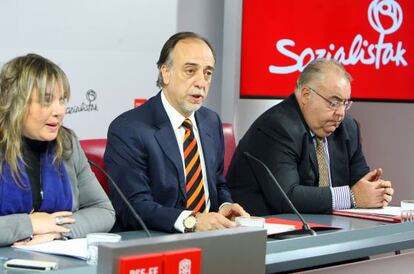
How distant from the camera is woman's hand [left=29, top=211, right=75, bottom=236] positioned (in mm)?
2391

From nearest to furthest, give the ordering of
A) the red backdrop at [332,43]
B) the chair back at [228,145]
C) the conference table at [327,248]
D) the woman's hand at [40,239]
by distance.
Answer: the conference table at [327,248], the woman's hand at [40,239], the chair back at [228,145], the red backdrop at [332,43]

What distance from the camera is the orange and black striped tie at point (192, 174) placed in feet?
9.97

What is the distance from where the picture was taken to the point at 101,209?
2723 millimetres

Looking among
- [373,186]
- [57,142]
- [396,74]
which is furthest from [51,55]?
[396,74]

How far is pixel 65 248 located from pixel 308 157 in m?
1.41

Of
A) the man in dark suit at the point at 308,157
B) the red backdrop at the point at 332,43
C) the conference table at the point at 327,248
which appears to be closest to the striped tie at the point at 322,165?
the man in dark suit at the point at 308,157

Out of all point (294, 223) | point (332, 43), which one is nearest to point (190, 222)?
point (294, 223)

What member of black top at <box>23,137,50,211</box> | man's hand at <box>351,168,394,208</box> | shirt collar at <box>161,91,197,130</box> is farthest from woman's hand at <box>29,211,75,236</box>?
man's hand at <box>351,168,394,208</box>

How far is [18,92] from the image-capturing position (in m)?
2.60

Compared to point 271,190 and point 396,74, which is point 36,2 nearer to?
point 271,190

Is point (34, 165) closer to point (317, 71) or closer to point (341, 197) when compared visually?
point (341, 197)

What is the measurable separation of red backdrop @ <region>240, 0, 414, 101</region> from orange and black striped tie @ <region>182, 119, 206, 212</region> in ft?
5.00

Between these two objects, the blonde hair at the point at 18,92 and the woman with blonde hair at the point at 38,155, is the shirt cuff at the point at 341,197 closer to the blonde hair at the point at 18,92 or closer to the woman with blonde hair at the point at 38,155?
the woman with blonde hair at the point at 38,155

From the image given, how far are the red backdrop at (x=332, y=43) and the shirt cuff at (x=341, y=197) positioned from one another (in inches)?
56.8
